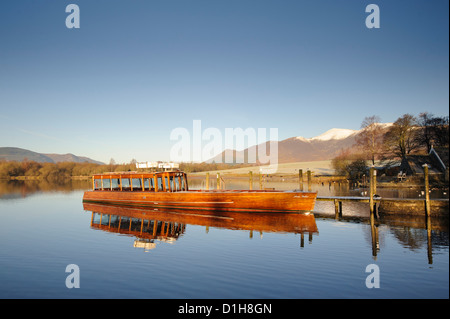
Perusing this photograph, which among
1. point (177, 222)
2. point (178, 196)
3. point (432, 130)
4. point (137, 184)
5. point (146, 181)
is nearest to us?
point (177, 222)

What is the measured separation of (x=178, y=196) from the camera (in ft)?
95.7

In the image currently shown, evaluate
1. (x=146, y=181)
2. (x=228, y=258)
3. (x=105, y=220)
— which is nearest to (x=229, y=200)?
(x=146, y=181)

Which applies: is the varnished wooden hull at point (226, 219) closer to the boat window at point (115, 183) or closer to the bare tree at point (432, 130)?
the boat window at point (115, 183)

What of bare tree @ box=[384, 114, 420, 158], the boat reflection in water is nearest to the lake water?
the boat reflection in water

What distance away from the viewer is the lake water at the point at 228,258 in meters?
10.4

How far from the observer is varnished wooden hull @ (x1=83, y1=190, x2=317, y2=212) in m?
25.4

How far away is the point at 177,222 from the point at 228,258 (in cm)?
1054

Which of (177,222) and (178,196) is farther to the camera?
(178,196)

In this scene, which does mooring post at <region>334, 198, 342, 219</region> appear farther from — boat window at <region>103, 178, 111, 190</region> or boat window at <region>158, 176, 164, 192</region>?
boat window at <region>103, 178, 111, 190</region>

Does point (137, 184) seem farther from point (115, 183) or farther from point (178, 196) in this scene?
point (178, 196)

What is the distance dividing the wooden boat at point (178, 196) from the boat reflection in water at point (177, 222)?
653 millimetres

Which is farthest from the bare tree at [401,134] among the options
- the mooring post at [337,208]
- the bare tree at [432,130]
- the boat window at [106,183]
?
the boat window at [106,183]

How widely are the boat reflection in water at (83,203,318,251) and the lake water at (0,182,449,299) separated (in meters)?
0.08

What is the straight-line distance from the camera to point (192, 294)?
396 inches
